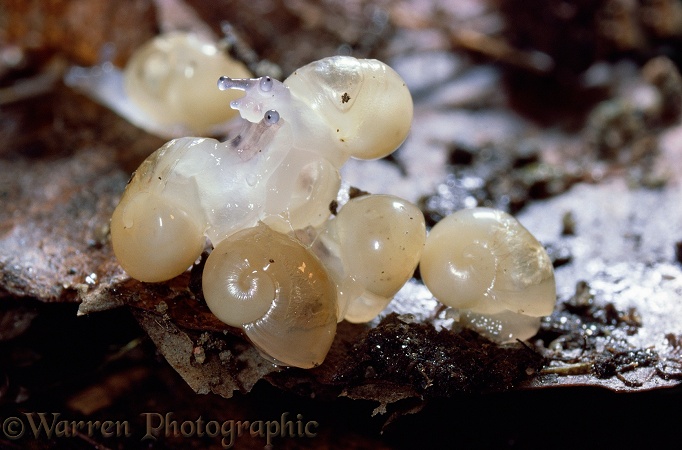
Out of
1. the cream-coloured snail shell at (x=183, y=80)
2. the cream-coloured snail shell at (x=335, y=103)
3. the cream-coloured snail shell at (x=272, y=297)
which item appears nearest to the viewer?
the cream-coloured snail shell at (x=272, y=297)

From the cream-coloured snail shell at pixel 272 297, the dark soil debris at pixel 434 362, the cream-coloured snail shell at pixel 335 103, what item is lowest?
the dark soil debris at pixel 434 362

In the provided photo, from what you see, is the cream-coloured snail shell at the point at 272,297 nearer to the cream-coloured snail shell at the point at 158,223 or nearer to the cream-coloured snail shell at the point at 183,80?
the cream-coloured snail shell at the point at 158,223

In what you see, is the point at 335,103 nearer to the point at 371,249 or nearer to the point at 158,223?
the point at 371,249

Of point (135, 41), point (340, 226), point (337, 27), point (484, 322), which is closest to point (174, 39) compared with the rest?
point (135, 41)

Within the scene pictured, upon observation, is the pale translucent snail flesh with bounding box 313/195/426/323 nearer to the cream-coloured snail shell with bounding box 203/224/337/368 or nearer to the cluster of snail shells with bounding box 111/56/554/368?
the cluster of snail shells with bounding box 111/56/554/368

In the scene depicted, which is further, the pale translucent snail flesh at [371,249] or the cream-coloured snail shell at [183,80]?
the cream-coloured snail shell at [183,80]

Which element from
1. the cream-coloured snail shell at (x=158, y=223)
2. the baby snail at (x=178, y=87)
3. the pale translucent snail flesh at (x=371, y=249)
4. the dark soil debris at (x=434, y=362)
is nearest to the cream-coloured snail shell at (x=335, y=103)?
the pale translucent snail flesh at (x=371, y=249)

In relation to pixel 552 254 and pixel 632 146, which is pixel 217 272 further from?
pixel 632 146
